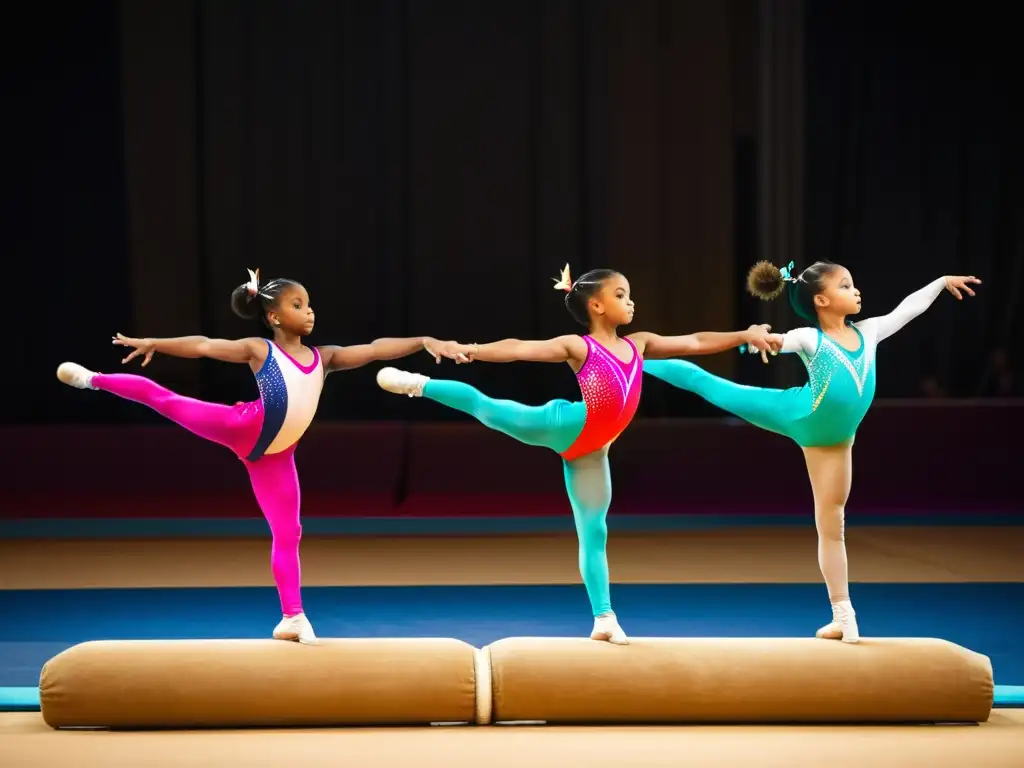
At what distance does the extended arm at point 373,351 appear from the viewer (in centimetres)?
351

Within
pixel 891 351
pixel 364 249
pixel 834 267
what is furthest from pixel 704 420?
pixel 834 267

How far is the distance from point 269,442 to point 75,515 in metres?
4.72

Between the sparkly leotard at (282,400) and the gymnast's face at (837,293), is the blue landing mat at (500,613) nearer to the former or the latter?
the sparkly leotard at (282,400)

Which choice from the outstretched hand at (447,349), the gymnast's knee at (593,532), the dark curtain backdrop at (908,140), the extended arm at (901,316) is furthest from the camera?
the dark curtain backdrop at (908,140)

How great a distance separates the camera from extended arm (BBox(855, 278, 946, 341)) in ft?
11.8

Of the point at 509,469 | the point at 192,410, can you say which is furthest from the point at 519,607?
the point at 509,469

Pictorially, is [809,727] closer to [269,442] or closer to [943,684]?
[943,684]

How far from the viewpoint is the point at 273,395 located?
3459mm

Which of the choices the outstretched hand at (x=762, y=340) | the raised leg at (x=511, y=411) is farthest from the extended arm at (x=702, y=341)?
the raised leg at (x=511, y=411)

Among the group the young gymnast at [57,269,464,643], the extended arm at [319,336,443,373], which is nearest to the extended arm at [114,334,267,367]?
the young gymnast at [57,269,464,643]

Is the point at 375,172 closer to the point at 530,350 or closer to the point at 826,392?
the point at 530,350

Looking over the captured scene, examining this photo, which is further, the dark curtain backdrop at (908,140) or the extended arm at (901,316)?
the dark curtain backdrop at (908,140)

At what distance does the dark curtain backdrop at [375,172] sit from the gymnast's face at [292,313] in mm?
5306

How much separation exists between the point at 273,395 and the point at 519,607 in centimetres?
201
